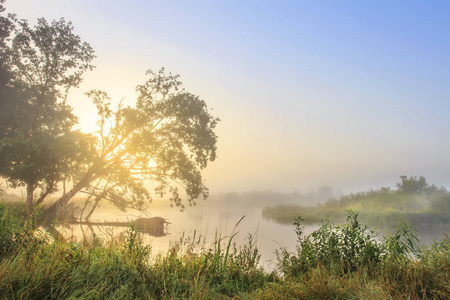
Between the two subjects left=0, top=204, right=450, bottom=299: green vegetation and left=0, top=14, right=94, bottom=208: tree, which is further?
left=0, top=14, right=94, bottom=208: tree

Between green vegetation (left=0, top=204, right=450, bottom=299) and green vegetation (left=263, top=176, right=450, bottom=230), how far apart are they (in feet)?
57.6

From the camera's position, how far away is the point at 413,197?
1156 inches

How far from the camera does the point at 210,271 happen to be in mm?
6676

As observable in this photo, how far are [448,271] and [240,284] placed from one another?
393 centimetres

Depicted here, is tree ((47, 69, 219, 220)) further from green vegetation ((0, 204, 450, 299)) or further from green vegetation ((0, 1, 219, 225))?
green vegetation ((0, 204, 450, 299))

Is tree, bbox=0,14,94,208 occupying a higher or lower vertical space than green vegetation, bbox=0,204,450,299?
higher

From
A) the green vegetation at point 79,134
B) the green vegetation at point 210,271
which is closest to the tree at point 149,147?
the green vegetation at point 79,134

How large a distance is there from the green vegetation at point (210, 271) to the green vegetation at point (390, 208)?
1755cm

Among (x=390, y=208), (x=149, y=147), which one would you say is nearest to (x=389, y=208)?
(x=390, y=208)

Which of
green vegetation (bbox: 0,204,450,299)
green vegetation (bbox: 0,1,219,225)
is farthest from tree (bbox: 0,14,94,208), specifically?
green vegetation (bbox: 0,204,450,299)

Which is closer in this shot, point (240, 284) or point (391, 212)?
point (240, 284)

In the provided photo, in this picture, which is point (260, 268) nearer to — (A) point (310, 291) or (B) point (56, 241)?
(A) point (310, 291)

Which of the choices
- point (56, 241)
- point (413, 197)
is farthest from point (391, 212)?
point (56, 241)

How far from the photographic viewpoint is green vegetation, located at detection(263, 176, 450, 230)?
2448cm
